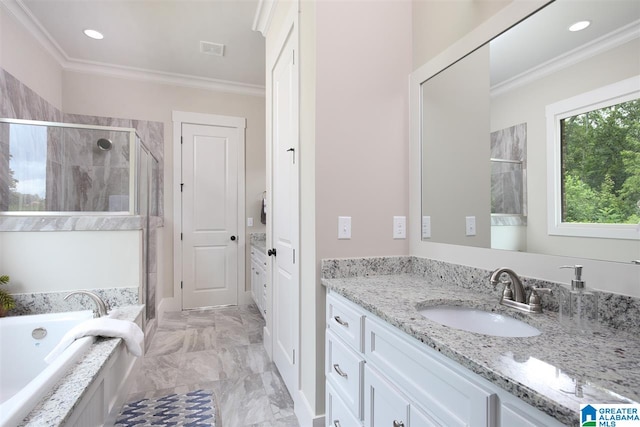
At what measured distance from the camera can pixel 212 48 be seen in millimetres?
3205

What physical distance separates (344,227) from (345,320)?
0.49 m

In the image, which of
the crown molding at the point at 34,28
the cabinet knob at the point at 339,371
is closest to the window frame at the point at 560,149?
the cabinet knob at the point at 339,371

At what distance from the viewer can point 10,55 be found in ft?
8.40

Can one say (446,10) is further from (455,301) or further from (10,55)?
(10,55)

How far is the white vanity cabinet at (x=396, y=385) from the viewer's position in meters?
0.68

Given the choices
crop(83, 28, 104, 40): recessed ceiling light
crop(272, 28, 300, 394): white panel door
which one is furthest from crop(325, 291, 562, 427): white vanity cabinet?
crop(83, 28, 104, 40): recessed ceiling light

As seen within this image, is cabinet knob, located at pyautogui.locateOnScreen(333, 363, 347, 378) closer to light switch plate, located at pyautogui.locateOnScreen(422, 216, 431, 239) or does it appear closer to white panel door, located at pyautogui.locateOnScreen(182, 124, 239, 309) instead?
light switch plate, located at pyautogui.locateOnScreen(422, 216, 431, 239)

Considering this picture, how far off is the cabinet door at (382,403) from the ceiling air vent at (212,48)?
10.7 feet

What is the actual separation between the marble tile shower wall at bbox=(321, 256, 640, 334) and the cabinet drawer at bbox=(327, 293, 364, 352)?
0.57 feet

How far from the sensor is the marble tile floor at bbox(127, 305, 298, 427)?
6.43 ft

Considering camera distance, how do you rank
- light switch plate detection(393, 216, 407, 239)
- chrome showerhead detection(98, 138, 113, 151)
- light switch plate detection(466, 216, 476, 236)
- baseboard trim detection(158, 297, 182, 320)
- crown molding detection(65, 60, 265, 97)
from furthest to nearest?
1. baseboard trim detection(158, 297, 182, 320)
2. crown molding detection(65, 60, 265, 97)
3. chrome showerhead detection(98, 138, 113, 151)
4. light switch plate detection(393, 216, 407, 239)
5. light switch plate detection(466, 216, 476, 236)

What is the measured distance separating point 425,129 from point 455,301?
0.95m

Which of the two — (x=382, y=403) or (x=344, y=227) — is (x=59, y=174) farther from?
(x=382, y=403)

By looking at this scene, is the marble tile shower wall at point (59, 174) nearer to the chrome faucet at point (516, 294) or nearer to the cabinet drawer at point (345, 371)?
the cabinet drawer at point (345, 371)
